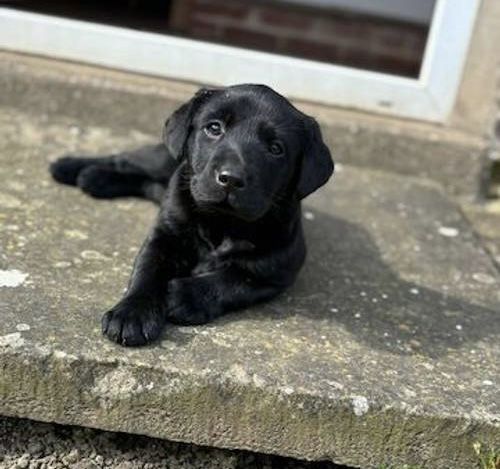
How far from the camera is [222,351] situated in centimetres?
247

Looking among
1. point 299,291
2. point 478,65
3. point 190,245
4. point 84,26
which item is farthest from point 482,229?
point 84,26

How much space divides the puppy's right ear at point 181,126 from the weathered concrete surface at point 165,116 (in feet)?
4.39

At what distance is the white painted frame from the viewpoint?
4.12 meters

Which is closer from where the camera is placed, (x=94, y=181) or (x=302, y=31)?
(x=94, y=181)

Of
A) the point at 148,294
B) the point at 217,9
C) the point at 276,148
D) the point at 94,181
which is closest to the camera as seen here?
the point at 148,294

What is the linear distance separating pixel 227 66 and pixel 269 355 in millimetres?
2009

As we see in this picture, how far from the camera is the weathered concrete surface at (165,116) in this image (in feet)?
13.4

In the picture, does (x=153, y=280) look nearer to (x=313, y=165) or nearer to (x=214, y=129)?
(x=214, y=129)

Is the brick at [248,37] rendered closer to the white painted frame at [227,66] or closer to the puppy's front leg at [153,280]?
the white painted frame at [227,66]

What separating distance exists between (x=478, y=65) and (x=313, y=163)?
1.67 meters

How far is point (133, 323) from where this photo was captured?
7.91 feet

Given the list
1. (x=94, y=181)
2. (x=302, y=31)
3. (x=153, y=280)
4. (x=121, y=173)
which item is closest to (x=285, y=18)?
(x=302, y=31)

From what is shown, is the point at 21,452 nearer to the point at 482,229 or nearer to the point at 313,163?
the point at 313,163

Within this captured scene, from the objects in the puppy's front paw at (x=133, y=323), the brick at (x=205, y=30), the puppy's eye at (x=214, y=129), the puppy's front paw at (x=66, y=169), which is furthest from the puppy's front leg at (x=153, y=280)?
the brick at (x=205, y=30)
